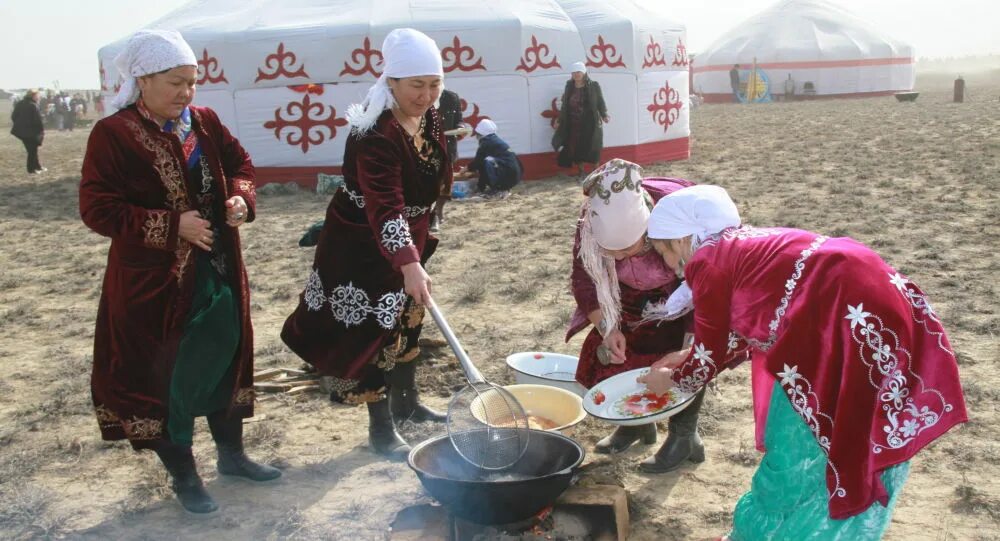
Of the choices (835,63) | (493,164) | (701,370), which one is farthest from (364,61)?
(835,63)

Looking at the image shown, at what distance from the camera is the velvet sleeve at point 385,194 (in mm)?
3068

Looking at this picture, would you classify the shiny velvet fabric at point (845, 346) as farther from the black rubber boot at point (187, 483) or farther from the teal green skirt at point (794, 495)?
the black rubber boot at point (187, 483)

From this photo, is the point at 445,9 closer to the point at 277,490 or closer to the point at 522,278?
the point at 522,278

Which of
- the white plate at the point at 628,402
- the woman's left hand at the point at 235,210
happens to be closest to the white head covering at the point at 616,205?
the white plate at the point at 628,402

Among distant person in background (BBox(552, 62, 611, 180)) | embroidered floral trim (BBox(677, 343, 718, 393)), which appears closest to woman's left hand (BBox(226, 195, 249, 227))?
embroidered floral trim (BBox(677, 343, 718, 393))

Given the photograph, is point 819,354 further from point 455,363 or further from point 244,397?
point 455,363

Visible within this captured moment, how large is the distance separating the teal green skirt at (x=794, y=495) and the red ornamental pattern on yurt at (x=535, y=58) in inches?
396

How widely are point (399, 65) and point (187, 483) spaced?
5.59 feet

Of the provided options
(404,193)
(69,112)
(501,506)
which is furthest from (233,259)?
(69,112)

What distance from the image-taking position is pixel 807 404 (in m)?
2.29

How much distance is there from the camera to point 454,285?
652cm

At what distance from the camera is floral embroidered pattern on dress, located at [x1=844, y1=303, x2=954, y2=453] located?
2160 millimetres

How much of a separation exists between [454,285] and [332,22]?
6.51 m

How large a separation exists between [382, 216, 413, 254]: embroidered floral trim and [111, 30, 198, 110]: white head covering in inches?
32.9
